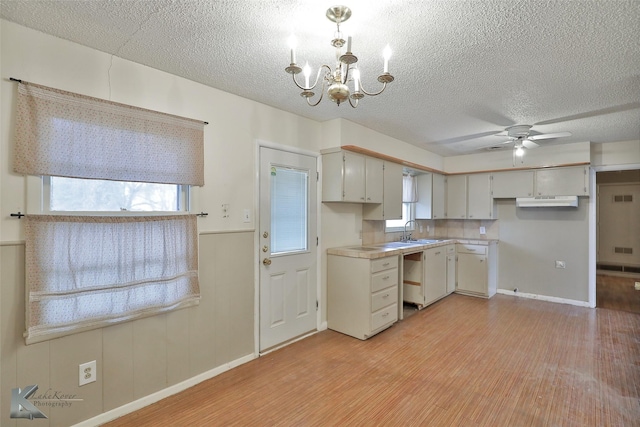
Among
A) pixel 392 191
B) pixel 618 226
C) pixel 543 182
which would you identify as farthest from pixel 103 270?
pixel 618 226

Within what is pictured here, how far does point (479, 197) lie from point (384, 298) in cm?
300

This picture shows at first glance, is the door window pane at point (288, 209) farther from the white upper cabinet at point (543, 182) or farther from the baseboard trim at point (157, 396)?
the white upper cabinet at point (543, 182)

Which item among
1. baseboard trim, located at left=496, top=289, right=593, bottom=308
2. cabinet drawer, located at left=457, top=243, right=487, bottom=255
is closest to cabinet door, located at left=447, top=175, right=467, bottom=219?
cabinet drawer, located at left=457, top=243, right=487, bottom=255

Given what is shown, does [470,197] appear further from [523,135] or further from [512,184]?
[523,135]

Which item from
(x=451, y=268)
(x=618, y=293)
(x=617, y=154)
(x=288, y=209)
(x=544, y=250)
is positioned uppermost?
(x=617, y=154)

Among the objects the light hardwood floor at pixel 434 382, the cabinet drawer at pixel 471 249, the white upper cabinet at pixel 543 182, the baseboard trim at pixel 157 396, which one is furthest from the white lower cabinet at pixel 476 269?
the baseboard trim at pixel 157 396

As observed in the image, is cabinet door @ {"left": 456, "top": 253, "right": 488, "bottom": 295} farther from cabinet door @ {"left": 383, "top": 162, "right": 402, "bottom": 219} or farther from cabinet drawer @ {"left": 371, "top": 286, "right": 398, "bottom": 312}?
cabinet drawer @ {"left": 371, "top": 286, "right": 398, "bottom": 312}

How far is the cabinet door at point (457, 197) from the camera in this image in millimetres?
5480

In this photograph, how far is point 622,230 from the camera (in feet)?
22.6

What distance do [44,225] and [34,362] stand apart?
31.3 inches

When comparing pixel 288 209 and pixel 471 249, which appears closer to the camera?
pixel 288 209

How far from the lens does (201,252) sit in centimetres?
251

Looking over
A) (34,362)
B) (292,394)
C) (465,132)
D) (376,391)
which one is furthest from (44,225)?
(465,132)

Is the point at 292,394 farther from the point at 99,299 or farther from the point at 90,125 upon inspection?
the point at 90,125
